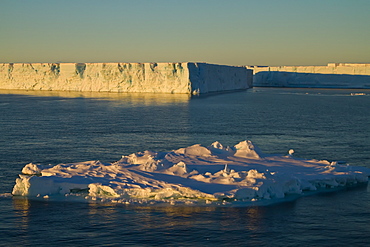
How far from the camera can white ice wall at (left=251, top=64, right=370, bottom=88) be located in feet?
258

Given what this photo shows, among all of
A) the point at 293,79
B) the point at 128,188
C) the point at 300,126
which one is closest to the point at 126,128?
the point at 300,126

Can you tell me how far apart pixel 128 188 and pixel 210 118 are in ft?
59.0

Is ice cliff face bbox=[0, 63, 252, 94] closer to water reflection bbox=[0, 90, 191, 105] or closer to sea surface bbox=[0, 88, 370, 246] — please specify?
water reflection bbox=[0, 90, 191, 105]

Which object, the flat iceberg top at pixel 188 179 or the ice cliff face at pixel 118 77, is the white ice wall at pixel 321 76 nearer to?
the ice cliff face at pixel 118 77

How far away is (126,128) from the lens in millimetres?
23594

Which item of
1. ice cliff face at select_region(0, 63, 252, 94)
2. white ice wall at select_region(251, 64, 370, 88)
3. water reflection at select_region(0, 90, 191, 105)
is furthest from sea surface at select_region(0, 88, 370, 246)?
white ice wall at select_region(251, 64, 370, 88)

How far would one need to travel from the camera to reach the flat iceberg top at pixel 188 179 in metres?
10.3

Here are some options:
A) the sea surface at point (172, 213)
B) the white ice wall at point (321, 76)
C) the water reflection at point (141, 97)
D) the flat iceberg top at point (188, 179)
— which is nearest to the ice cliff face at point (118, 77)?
the water reflection at point (141, 97)

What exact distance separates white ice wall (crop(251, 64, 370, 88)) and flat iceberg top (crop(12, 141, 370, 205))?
70.2 meters

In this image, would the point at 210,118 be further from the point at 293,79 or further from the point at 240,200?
the point at 293,79

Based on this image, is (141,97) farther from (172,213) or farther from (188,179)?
(172,213)

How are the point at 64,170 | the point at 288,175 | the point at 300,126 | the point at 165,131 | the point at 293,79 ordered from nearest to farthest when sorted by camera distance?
the point at 288,175, the point at 64,170, the point at 165,131, the point at 300,126, the point at 293,79

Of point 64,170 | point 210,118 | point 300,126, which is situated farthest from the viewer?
point 210,118

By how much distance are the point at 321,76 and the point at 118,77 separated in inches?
1613
